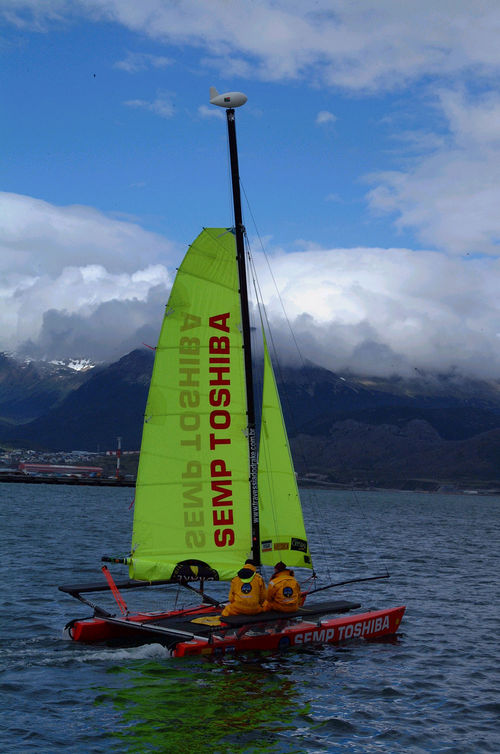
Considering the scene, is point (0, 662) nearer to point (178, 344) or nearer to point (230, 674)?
point (230, 674)

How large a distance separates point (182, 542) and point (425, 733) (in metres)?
8.76

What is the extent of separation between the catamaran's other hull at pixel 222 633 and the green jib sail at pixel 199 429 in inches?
73.2

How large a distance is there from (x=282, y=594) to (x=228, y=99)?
1482 cm

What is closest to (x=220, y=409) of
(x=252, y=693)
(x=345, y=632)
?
(x=345, y=632)

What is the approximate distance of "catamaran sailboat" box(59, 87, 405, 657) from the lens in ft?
75.5

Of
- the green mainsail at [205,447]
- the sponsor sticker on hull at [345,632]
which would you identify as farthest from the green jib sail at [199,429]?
the sponsor sticker on hull at [345,632]

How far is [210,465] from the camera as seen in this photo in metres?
23.6

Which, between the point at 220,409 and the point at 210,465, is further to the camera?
the point at 220,409

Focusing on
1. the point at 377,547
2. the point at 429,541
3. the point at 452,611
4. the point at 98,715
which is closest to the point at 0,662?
the point at 98,715

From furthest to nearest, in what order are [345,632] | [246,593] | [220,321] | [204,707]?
[345,632] → [220,321] → [246,593] → [204,707]

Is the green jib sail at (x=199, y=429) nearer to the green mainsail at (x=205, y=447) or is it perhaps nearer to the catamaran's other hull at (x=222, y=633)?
the green mainsail at (x=205, y=447)

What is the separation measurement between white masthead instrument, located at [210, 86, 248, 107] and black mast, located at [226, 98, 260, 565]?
0.63 metres

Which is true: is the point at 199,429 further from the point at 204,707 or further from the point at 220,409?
the point at 204,707

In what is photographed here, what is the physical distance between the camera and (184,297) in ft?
77.0
